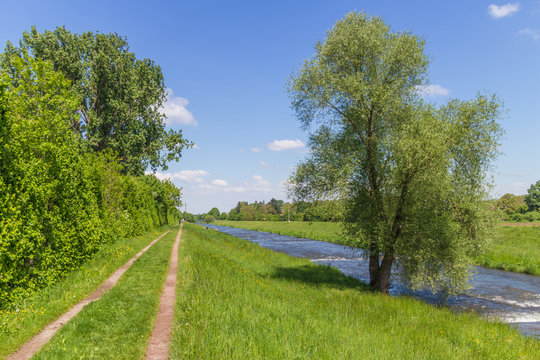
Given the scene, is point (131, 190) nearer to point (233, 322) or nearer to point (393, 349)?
point (233, 322)

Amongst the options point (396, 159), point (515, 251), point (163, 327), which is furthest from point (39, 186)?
point (515, 251)

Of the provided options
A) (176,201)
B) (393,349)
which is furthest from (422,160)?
(176,201)

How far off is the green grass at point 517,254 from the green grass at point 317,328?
11.3m

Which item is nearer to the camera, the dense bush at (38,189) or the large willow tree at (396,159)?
the dense bush at (38,189)

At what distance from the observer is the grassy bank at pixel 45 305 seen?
6809 mm

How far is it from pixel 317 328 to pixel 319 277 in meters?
11.6

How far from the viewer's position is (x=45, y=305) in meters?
8.64

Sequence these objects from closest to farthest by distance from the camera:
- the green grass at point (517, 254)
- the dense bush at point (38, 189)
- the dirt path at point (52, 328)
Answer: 1. the dirt path at point (52, 328)
2. the dense bush at point (38, 189)
3. the green grass at point (517, 254)

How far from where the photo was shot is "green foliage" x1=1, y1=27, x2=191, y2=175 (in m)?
28.4

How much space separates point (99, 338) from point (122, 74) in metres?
29.3

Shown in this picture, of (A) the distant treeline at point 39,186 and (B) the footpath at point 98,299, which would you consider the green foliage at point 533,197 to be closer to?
(B) the footpath at point 98,299

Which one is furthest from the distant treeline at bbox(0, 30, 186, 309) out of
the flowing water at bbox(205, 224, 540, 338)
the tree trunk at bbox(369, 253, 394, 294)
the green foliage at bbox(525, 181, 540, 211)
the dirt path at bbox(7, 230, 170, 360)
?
the green foliage at bbox(525, 181, 540, 211)

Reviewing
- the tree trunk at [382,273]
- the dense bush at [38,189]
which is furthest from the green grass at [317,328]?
the dense bush at [38,189]

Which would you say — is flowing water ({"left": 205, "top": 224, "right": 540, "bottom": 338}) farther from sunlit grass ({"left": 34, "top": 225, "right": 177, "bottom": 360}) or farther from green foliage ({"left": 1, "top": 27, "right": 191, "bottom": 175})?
green foliage ({"left": 1, "top": 27, "right": 191, "bottom": 175})
